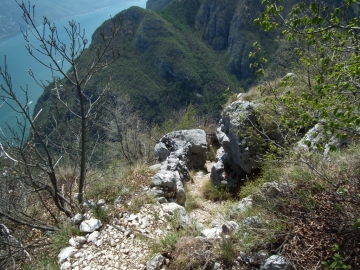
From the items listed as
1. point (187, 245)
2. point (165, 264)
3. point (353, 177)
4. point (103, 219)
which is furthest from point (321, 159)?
point (103, 219)

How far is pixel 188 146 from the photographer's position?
390 inches

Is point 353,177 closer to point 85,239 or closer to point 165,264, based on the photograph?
point 165,264

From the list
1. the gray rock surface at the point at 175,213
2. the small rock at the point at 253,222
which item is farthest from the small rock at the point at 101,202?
the small rock at the point at 253,222

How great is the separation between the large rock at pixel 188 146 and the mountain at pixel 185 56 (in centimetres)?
7353

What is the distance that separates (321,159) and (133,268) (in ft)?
11.3

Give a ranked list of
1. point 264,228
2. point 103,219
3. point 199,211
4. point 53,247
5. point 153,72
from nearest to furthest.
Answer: point 264,228 → point 53,247 → point 103,219 → point 199,211 → point 153,72

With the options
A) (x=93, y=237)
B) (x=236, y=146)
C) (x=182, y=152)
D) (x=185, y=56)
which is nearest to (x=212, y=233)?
(x=93, y=237)

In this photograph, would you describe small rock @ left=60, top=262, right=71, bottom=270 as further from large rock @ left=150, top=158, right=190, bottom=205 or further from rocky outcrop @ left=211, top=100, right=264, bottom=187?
rocky outcrop @ left=211, top=100, right=264, bottom=187

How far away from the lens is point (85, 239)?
14.5 feet

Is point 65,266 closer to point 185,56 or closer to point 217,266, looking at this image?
point 217,266

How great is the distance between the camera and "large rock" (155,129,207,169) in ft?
33.0

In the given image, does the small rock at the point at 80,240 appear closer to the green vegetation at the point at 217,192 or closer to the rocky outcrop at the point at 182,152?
the rocky outcrop at the point at 182,152

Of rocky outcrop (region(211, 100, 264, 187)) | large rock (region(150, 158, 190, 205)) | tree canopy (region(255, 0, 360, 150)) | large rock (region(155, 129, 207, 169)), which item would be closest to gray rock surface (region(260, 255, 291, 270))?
tree canopy (region(255, 0, 360, 150))

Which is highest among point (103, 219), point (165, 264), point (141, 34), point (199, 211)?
point (141, 34)
